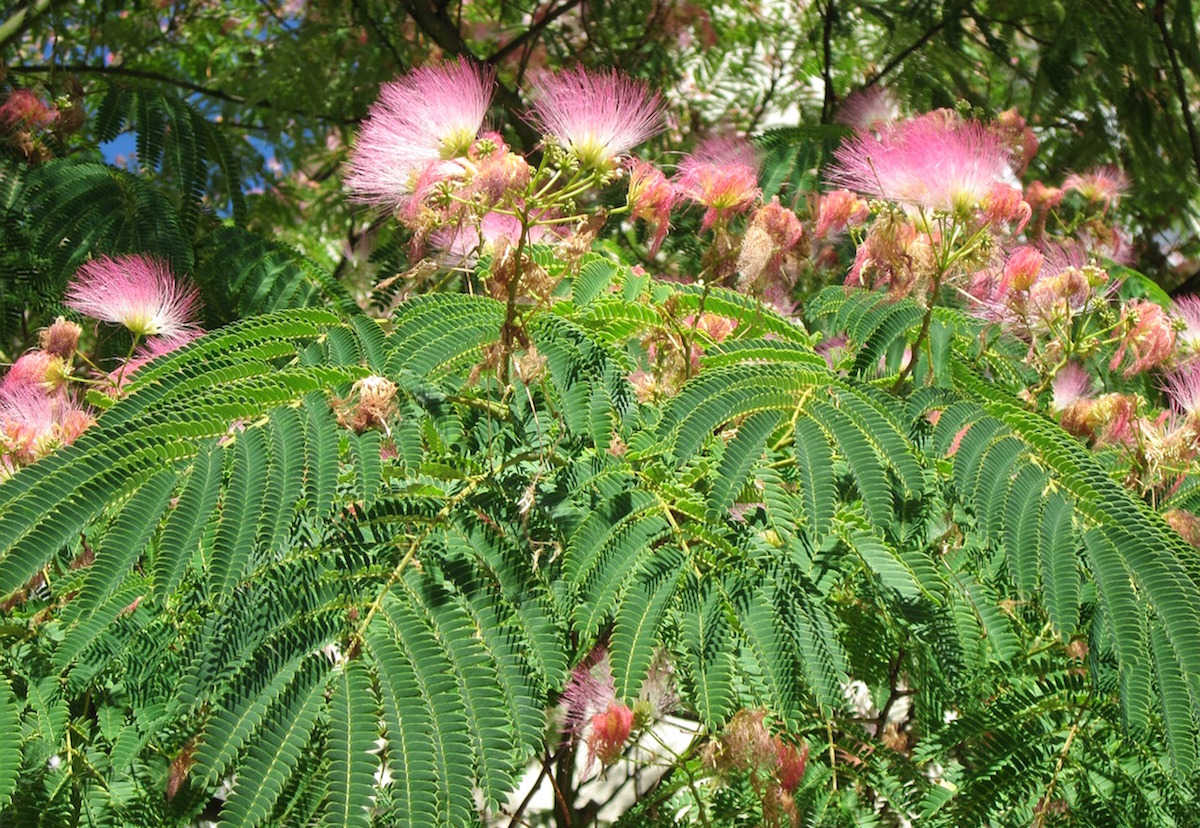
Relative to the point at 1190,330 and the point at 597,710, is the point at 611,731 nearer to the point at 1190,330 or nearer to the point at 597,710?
the point at 597,710

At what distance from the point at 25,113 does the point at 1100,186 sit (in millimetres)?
3506

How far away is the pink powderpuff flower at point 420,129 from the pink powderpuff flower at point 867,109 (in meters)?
1.88

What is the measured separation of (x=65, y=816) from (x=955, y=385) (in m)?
1.89

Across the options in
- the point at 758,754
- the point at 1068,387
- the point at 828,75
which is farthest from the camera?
the point at 828,75

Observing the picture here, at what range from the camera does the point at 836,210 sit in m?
2.98

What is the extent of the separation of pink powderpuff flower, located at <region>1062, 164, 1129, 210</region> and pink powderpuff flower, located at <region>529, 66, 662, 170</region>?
243cm

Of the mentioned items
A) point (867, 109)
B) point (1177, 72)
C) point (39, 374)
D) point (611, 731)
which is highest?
point (1177, 72)

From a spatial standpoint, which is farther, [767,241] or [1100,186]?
[1100,186]

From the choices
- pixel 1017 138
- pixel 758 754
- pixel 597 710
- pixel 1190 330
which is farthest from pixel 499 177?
pixel 1017 138

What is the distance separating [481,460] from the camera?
2275 millimetres

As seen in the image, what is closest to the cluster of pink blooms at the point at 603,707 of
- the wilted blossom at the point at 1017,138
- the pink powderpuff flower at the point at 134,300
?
the pink powderpuff flower at the point at 134,300

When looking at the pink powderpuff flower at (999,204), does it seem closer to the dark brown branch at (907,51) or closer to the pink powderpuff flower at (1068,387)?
the pink powderpuff flower at (1068,387)

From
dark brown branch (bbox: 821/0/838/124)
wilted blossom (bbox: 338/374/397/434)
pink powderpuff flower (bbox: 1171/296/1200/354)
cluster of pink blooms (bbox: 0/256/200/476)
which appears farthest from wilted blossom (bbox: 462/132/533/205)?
dark brown branch (bbox: 821/0/838/124)

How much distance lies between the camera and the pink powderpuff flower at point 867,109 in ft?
13.4
